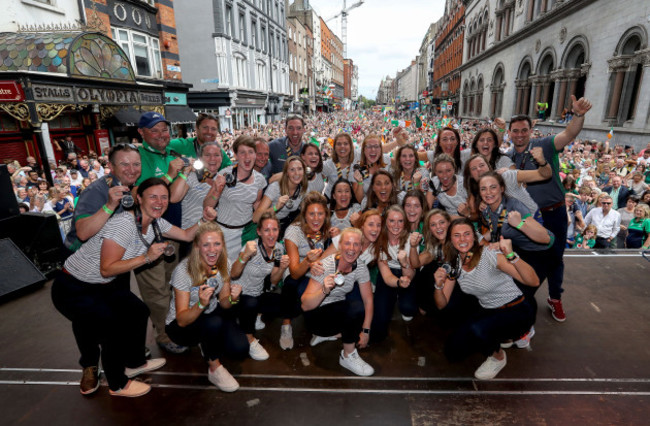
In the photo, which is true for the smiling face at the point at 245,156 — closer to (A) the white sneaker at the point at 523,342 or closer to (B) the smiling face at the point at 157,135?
(B) the smiling face at the point at 157,135

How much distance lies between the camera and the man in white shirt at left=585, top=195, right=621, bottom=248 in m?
6.39

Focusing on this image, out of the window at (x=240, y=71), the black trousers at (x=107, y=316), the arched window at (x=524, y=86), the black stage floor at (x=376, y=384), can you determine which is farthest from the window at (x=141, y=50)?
the arched window at (x=524, y=86)

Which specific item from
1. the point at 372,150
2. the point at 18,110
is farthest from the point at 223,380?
the point at 18,110

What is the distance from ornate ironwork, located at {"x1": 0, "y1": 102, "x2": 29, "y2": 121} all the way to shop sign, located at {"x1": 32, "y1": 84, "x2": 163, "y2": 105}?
1.25 ft

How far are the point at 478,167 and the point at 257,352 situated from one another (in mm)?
3253

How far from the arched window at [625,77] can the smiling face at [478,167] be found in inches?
605

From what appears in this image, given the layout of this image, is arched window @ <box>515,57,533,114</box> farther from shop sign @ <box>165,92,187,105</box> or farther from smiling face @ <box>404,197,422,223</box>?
smiling face @ <box>404,197,422,223</box>

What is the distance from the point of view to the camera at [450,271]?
322 centimetres

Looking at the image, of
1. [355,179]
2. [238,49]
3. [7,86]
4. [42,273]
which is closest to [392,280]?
[355,179]

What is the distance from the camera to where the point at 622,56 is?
1411cm

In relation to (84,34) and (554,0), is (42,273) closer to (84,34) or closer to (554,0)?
(84,34)

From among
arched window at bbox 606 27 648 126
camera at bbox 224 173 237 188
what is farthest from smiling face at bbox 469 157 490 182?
arched window at bbox 606 27 648 126

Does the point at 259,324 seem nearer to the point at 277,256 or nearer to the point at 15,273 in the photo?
the point at 277,256

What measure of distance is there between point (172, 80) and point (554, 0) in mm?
24743
